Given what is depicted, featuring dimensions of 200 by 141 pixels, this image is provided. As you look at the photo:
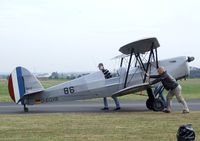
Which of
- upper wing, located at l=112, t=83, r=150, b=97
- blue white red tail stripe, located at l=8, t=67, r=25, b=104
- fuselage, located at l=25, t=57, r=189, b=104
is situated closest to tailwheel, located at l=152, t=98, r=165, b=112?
upper wing, located at l=112, t=83, r=150, b=97

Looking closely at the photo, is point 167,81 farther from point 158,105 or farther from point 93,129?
point 93,129

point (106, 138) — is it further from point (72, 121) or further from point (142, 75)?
point (142, 75)

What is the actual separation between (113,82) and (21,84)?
12.7 ft

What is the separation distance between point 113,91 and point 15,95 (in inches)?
162

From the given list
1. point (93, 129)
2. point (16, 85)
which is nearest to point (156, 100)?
point (16, 85)

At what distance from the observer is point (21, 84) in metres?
18.8

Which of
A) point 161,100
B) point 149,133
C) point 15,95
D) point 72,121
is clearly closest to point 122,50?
point 161,100

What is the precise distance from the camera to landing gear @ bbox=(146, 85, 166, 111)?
1737 cm

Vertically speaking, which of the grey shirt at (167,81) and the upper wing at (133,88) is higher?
the grey shirt at (167,81)

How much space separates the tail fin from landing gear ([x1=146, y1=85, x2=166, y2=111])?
4.60 metres

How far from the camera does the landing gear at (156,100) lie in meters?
17.4

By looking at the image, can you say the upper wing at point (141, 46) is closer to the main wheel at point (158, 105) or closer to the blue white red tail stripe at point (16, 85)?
the main wheel at point (158, 105)

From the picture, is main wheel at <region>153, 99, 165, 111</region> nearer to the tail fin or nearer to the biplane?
the biplane

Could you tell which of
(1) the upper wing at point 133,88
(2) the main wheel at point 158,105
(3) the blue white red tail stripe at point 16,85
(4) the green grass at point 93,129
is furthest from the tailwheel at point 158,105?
(3) the blue white red tail stripe at point 16,85
